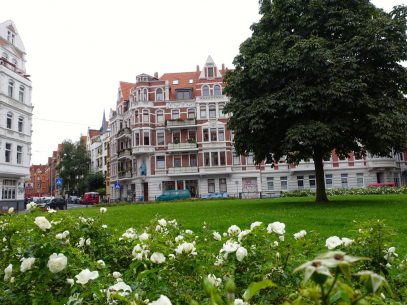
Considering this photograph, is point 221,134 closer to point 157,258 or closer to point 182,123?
point 182,123

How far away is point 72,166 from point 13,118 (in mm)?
41470

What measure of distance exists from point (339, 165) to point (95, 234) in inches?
2025

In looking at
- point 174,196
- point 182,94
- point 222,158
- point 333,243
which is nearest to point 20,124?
point 174,196

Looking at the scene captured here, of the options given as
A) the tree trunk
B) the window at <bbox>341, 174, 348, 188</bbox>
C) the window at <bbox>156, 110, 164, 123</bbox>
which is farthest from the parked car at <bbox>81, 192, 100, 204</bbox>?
the tree trunk

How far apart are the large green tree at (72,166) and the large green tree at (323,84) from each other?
2546 inches

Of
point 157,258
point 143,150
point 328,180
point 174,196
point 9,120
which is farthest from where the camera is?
point 143,150

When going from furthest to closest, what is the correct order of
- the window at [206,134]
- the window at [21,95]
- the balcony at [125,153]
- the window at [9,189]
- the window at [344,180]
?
the balcony at [125,153] < the window at [206,134] < the window at [344,180] < the window at [21,95] < the window at [9,189]

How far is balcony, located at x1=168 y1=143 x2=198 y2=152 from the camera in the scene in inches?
2084

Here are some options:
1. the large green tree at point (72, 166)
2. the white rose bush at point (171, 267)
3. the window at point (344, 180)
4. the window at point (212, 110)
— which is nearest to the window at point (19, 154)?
the window at point (212, 110)

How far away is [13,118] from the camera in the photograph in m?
40.0

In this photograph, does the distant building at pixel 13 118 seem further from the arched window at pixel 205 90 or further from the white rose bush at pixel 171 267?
the white rose bush at pixel 171 267

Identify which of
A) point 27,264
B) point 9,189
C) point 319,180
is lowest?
point 27,264

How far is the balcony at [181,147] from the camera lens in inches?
2084

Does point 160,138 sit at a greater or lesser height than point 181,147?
greater
